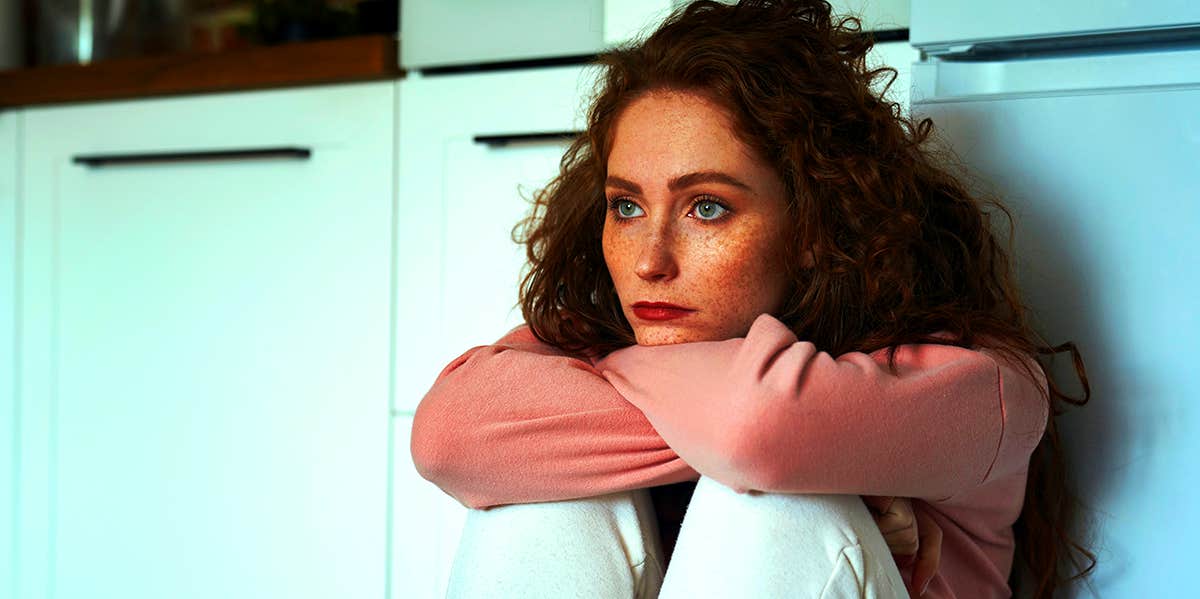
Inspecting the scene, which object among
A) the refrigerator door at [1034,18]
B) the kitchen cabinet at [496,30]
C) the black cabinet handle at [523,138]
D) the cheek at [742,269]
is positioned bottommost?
the cheek at [742,269]

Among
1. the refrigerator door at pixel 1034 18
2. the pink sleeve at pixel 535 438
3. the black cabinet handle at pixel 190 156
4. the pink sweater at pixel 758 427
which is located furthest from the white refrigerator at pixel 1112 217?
the black cabinet handle at pixel 190 156

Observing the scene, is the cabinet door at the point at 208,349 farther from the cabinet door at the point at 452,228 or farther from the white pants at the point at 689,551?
the white pants at the point at 689,551

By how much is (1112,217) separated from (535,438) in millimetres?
513

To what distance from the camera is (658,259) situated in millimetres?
896

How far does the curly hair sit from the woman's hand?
113 millimetres

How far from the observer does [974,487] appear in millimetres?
879

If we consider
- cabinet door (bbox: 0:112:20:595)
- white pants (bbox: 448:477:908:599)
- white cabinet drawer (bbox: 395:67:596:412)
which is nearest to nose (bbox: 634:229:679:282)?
white pants (bbox: 448:477:908:599)

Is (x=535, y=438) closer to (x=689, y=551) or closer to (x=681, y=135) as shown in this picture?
(x=689, y=551)

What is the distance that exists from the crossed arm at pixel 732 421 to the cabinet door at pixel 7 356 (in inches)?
38.2

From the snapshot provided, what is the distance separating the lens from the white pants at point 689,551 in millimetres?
796

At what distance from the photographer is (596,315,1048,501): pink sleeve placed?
78cm

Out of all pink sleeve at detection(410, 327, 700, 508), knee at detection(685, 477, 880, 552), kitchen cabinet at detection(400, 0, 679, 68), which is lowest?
knee at detection(685, 477, 880, 552)

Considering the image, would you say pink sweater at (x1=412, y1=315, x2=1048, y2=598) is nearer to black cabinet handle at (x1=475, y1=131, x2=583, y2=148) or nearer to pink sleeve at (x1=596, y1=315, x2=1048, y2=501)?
pink sleeve at (x1=596, y1=315, x2=1048, y2=501)

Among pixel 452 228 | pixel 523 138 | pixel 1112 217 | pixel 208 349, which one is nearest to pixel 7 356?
pixel 208 349
